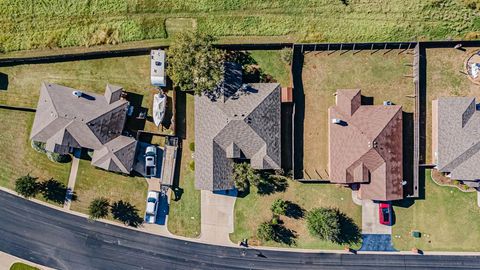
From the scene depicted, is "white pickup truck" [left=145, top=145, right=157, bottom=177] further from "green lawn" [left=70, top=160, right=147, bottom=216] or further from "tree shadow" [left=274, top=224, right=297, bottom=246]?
"tree shadow" [left=274, top=224, right=297, bottom=246]

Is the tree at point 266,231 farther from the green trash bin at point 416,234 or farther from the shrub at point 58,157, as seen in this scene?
the shrub at point 58,157

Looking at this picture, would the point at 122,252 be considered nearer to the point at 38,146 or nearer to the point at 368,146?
the point at 38,146

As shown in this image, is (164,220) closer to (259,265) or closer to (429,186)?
(259,265)

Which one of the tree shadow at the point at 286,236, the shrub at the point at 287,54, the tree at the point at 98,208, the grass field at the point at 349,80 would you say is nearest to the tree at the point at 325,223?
the tree shadow at the point at 286,236

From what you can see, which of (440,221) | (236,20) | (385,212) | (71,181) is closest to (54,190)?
(71,181)

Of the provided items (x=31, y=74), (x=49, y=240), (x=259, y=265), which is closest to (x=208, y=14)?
(x=31, y=74)
